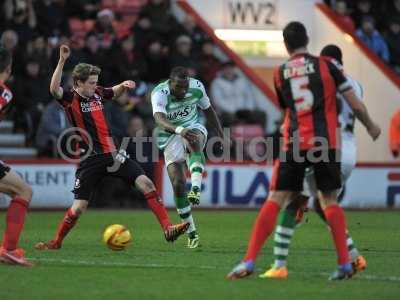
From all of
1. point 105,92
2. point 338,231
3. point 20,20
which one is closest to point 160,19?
point 20,20

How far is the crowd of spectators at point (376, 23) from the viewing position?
2214 centimetres

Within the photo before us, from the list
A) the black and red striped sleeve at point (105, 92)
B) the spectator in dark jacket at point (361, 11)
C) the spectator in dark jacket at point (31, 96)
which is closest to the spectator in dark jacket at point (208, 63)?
the spectator in dark jacket at point (31, 96)

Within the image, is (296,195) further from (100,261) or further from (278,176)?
(100,261)

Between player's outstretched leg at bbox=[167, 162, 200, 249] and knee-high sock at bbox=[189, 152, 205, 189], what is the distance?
0.12 m

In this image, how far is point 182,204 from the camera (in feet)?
38.9

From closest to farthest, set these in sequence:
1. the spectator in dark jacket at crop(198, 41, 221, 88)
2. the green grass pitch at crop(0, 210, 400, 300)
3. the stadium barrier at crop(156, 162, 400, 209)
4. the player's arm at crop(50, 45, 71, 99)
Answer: the green grass pitch at crop(0, 210, 400, 300)
the player's arm at crop(50, 45, 71, 99)
the stadium barrier at crop(156, 162, 400, 209)
the spectator in dark jacket at crop(198, 41, 221, 88)

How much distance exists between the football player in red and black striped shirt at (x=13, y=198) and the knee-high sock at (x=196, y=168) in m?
2.61

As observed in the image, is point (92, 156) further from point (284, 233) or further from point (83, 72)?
point (284, 233)

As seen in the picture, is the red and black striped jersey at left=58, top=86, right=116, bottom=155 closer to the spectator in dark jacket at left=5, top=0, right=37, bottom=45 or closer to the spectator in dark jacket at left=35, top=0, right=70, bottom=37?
the spectator in dark jacket at left=5, top=0, right=37, bottom=45

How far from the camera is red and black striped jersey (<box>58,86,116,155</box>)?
1133cm

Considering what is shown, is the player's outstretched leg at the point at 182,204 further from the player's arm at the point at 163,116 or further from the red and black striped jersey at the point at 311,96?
the red and black striped jersey at the point at 311,96

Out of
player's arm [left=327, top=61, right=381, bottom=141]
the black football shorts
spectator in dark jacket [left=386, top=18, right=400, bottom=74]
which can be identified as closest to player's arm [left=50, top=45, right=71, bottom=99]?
the black football shorts

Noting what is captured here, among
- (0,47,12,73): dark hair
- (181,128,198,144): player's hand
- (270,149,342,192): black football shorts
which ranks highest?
(0,47,12,73): dark hair

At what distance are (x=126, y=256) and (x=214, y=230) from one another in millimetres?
3594
